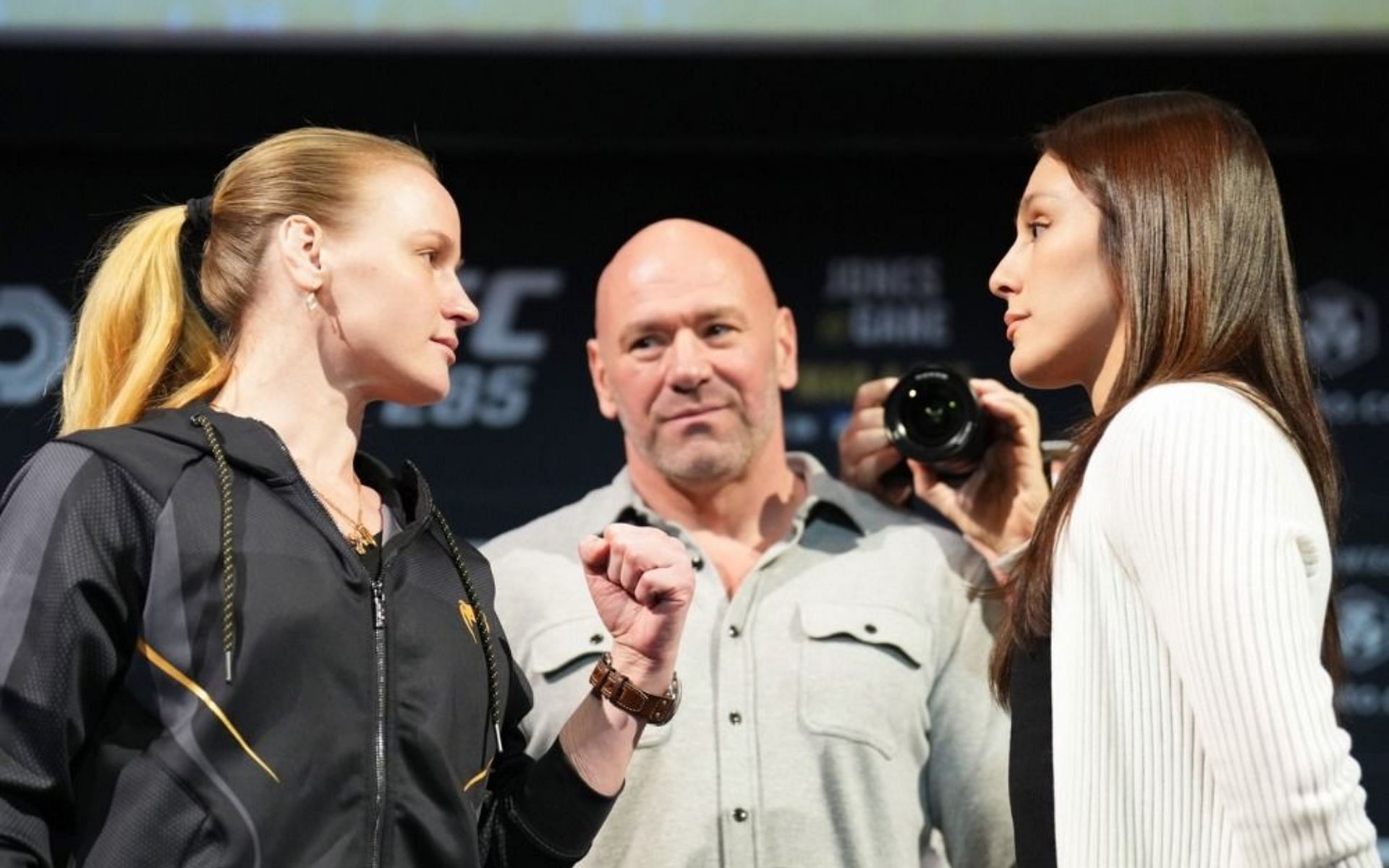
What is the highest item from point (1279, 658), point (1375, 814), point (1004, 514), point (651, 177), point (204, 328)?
point (651, 177)

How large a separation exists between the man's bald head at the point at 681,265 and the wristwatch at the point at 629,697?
791 millimetres

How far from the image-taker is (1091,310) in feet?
5.68

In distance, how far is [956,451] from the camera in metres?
2.43

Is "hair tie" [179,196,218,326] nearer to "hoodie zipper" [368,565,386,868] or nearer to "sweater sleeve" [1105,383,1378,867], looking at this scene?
"hoodie zipper" [368,565,386,868]

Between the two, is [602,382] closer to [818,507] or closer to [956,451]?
[818,507]

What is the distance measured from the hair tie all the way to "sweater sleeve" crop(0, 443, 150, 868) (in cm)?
33

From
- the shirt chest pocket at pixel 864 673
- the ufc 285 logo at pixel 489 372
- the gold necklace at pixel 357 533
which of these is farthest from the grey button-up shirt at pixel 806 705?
the ufc 285 logo at pixel 489 372

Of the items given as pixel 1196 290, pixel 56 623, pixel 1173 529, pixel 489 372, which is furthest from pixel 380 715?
pixel 489 372

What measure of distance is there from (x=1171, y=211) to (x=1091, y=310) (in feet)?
0.39

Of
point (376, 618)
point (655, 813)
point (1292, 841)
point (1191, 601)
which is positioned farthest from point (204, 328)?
point (1292, 841)

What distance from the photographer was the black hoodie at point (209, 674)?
1505 millimetres

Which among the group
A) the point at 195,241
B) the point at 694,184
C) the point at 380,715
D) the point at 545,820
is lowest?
the point at 545,820

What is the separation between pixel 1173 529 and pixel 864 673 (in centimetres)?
95

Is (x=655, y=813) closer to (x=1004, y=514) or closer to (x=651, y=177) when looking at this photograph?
(x=1004, y=514)
